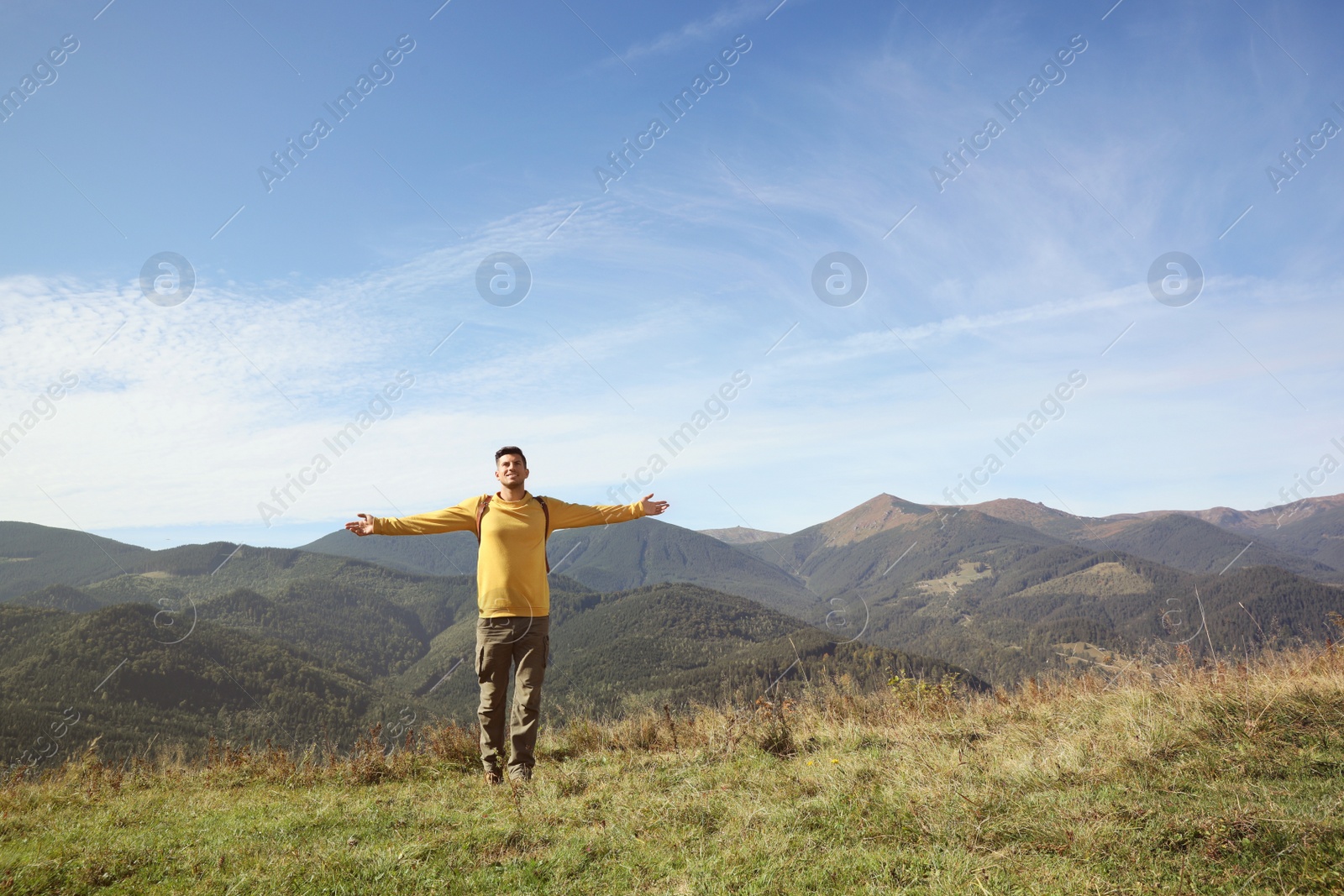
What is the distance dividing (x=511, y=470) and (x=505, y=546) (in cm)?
75

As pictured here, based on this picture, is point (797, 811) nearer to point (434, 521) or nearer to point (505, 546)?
point (505, 546)

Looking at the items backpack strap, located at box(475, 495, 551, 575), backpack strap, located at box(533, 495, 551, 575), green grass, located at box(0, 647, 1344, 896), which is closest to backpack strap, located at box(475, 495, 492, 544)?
backpack strap, located at box(475, 495, 551, 575)

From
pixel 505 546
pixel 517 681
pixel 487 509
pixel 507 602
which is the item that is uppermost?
pixel 487 509

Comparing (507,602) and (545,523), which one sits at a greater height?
(545,523)

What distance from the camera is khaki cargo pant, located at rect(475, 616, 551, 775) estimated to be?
6648mm

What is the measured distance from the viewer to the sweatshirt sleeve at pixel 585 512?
7102mm

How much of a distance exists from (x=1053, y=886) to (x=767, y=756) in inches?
142

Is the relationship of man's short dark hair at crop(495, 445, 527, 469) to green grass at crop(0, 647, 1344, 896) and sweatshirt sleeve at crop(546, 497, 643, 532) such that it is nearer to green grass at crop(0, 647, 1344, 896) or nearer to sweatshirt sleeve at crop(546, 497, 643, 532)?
sweatshirt sleeve at crop(546, 497, 643, 532)

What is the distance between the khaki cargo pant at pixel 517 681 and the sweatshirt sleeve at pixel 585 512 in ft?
3.28

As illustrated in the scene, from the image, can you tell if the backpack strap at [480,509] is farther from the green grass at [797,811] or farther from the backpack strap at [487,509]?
the green grass at [797,811]

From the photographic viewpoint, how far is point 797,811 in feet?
15.6

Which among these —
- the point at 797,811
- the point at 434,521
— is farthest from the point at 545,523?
the point at 797,811

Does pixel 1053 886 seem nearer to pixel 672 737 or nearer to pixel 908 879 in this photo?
pixel 908 879

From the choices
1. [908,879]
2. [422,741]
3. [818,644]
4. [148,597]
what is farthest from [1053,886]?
[148,597]
